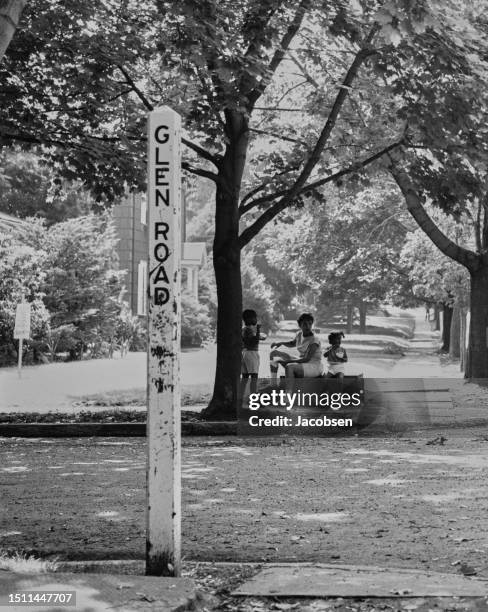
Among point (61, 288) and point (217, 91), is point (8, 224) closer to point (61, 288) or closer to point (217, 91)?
point (61, 288)

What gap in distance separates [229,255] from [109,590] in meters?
13.0

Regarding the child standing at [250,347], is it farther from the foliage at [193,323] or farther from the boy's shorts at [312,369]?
the foliage at [193,323]

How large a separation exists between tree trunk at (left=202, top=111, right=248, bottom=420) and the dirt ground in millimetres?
3940

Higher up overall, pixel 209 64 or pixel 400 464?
pixel 209 64

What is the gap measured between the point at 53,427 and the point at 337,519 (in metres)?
8.36

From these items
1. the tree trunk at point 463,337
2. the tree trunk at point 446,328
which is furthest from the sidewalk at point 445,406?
the tree trunk at point 446,328

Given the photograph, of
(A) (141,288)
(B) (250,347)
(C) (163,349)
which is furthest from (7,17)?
(A) (141,288)

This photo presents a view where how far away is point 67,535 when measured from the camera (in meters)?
7.97

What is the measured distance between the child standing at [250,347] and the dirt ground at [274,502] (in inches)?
139

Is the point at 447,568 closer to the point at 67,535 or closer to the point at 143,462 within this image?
the point at 67,535

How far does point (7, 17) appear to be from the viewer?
26.5 feet

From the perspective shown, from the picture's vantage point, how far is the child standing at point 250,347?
17.8 meters

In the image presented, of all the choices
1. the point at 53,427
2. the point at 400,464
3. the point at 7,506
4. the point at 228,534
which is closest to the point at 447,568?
the point at 228,534

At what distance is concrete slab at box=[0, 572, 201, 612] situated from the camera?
208 inches
